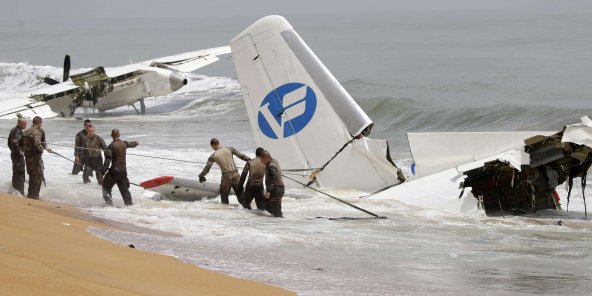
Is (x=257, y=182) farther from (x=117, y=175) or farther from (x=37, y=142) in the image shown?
(x=37, y=142)

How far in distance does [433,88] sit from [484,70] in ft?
31.0

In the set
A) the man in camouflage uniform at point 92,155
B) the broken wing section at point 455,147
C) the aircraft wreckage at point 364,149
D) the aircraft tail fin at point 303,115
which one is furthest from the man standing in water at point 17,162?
the broken wing section at point 455,147

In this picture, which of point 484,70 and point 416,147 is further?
point 484,70

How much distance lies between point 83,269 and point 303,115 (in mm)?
6815

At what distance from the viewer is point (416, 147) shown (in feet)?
40.1

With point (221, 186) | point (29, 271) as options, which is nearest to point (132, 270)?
point (29, 271)

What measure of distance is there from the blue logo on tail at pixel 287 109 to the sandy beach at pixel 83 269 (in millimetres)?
4371

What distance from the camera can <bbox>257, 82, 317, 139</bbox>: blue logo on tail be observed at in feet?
42.8

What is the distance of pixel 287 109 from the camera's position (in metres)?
13.2

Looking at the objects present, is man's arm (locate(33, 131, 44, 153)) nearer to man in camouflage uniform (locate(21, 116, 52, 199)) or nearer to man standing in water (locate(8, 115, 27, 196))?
man in camouflage uniform (locate(21, 116, 52, 199))

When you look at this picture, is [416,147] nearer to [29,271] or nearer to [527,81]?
[29,271]

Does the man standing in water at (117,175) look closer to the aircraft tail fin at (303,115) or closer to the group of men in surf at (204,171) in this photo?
the group of men in surf at (204,171)

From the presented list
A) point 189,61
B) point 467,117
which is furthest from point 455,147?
point 189,61

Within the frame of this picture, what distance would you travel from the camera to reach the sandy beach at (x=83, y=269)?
571cm
